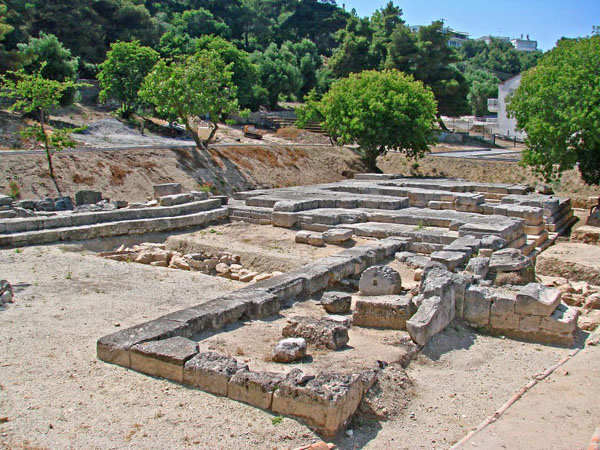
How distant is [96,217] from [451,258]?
939cm

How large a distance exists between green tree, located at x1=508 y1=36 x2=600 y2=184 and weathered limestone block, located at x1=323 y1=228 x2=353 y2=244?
11.0m

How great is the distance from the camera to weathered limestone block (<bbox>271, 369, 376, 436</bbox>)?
20.6 feet

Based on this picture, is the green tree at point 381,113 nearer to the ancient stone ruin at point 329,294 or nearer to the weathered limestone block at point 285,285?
the ancient stone ruin at point 329,294

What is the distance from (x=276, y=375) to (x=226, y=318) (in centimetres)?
253

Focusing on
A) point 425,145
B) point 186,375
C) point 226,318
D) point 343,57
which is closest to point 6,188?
point 226,318

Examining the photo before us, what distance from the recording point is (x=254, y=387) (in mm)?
6652

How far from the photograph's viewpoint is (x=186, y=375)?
23.2 feet

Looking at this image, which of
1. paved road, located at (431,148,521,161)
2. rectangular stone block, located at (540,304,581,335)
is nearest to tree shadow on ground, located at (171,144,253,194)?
paved road, located at (431,148,521,161)

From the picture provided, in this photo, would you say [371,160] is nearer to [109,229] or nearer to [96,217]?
[96,217]

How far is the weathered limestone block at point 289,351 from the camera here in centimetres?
778

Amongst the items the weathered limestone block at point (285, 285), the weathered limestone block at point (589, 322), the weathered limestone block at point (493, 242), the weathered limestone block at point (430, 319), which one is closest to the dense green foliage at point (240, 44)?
the weathered limestone block at point (285, 285)

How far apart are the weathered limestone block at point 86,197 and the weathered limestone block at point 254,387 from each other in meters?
14.2

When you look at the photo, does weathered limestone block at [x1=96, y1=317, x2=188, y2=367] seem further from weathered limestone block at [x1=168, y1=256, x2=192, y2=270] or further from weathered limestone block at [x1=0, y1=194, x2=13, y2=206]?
weathered limestone block at [x1=0, y1=194, x2=13, y2=206]

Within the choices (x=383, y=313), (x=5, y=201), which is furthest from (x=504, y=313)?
(x=5, y=201)
